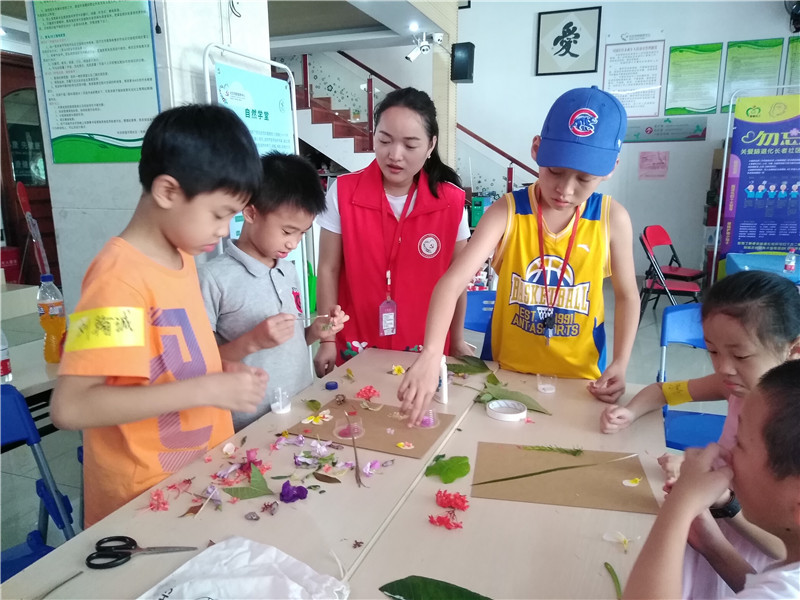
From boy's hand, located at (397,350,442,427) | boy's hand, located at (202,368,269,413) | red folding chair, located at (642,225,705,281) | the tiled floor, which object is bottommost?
the tiled floor

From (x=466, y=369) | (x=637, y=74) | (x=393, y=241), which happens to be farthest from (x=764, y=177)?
(x=466, y=369)

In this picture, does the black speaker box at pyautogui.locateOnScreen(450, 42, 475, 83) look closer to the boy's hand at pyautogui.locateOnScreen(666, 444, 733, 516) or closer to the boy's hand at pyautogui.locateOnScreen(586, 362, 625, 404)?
the boy's hand at pyautogui.locateOnScreen(586, 362, 625, 404)

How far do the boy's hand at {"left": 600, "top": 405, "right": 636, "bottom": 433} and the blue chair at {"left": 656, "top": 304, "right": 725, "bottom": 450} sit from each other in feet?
1.41

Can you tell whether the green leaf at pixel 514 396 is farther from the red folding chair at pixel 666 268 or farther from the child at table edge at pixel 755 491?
the red folding chair at pixel 666 268

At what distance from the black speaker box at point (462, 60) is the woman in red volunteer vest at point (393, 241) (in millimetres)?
4657

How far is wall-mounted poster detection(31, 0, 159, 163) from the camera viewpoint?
226 centimetres

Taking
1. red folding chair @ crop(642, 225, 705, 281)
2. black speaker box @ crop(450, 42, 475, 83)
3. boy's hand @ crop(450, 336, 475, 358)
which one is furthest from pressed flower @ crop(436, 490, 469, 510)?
black speaker box @ crop(450, 42, 475, 83)

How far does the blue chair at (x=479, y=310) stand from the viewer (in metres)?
2.44

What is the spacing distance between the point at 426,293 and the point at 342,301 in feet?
1.19

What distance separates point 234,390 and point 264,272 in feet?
2.11

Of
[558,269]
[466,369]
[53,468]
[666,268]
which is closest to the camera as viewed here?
[558,269]

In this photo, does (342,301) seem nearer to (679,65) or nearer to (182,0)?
(182,0)

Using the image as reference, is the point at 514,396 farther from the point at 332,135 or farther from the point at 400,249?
the point at 332,135

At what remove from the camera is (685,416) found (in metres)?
2.10
